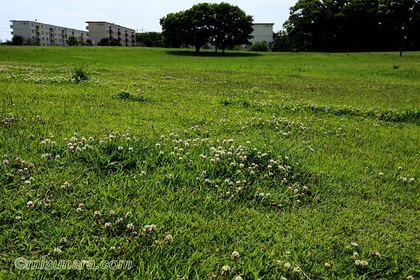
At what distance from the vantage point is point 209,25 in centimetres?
6050

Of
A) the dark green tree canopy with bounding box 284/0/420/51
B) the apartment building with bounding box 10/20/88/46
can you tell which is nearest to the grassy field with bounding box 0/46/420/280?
the dark green tree canopy with bounding box 284/0/420/51

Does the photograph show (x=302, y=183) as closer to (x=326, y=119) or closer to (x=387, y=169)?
(x=387, y=169)

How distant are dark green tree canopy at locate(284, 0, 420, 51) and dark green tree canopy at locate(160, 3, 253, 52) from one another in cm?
2826

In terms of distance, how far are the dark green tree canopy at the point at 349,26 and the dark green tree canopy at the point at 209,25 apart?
28.3 m

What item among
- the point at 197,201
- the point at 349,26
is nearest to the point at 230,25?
the point at 349,26

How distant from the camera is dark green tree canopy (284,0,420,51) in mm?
72625

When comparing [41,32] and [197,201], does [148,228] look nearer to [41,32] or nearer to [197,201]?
[197,201]

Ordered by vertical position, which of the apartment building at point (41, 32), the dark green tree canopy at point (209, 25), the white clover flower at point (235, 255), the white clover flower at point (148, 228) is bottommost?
the white clover flower at point (235, 255)

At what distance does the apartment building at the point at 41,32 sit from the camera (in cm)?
13788

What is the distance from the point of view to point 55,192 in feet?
9.39

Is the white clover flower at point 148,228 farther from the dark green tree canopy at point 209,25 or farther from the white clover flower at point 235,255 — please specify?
the dark green tree canopy at point 209,25

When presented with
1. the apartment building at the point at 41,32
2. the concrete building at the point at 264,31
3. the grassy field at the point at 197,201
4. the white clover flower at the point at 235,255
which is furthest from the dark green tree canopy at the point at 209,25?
the apartment building at the point at 41,32

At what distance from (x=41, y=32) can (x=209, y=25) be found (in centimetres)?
13471

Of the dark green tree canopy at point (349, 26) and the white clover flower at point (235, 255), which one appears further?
the dark green tree canopy at point (349, 26)
